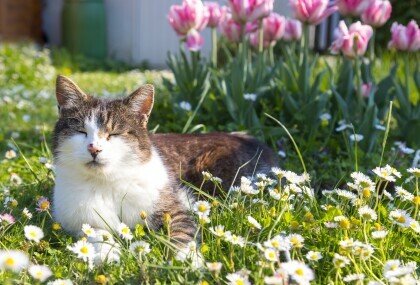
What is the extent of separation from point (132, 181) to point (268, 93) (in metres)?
2.03

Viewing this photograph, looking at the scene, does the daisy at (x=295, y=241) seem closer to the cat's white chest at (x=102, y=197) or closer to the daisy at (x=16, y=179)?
the cat's white chest at (x=102, y=197)

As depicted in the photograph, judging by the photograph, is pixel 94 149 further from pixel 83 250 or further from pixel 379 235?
pixel 379 235

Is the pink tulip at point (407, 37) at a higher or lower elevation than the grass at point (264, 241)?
higher

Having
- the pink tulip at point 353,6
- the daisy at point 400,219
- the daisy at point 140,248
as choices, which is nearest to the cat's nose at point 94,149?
the daisy at point 140,248

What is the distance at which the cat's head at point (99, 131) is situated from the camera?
2.32m

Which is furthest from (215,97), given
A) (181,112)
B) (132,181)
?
(132,181)

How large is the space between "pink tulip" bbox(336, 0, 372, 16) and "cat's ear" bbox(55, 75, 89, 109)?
73.4 inches

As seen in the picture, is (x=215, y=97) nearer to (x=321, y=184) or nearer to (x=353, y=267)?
(x=321, y=184)

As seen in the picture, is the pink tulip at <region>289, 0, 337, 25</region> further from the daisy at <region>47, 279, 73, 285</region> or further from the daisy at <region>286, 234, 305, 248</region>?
the daisy at <region>47, 279, 73, 285</region>

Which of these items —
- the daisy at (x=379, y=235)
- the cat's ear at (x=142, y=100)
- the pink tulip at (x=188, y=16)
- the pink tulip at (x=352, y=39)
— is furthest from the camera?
the pink tulip at (x=188, y=16)

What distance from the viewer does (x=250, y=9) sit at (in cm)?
370

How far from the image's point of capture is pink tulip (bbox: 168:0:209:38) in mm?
3859

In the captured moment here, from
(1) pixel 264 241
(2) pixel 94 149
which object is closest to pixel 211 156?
(2) pixel 94 149

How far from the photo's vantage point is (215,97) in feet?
14.1
